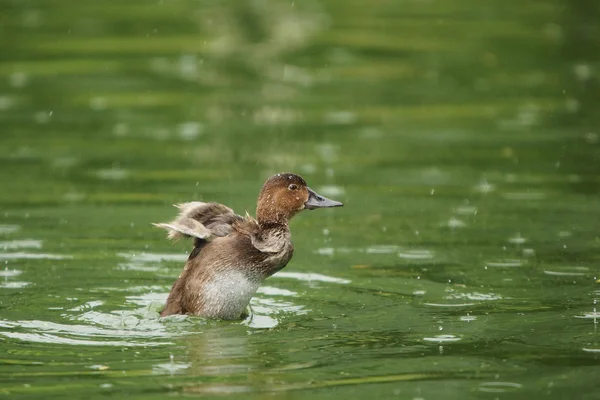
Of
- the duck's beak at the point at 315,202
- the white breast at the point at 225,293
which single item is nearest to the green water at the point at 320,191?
the white breast at the point at 225,293

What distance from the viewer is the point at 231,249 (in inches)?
412

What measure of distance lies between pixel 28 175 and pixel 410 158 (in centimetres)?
464

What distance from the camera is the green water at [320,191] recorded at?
30.5 ft

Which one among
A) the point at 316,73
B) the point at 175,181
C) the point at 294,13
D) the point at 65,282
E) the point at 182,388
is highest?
the point at 294,13

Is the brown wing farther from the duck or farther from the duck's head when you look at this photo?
the duck's head

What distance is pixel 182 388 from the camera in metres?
8.62

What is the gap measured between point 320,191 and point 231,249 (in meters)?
4.34

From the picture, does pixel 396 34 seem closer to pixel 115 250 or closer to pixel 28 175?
pixel 28 175

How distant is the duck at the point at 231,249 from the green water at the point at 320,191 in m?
0.18

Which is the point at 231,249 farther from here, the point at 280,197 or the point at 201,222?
the point at 280,197

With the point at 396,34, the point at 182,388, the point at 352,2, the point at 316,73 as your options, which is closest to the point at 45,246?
the point at 182,388

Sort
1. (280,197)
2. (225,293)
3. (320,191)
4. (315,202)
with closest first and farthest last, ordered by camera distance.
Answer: (225,293) < (280,197) < (315,202) < (320,191)

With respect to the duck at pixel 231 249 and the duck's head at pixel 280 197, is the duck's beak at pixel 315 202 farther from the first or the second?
the duck's head at pixel 280 197

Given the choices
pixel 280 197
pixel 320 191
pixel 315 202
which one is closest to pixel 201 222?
pixel 280 197
